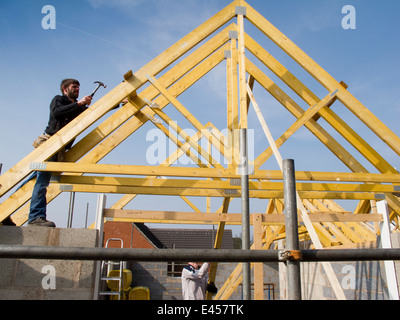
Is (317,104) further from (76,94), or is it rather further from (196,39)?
(76,94)

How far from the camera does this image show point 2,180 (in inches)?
148

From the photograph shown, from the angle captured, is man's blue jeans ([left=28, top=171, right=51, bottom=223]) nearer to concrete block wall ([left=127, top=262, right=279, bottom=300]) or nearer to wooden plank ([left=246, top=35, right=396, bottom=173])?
wooden plank ([left=246, top=35, right=396, bottom=173])

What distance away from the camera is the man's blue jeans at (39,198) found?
379cm

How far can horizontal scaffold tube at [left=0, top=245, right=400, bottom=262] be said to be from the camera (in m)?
1.43

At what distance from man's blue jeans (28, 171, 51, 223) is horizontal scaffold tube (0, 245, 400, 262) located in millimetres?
2583

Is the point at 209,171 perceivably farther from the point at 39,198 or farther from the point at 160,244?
the point at 160,244

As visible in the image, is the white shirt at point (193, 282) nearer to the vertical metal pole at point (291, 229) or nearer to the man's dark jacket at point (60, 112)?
the man's dark jacket at point (60, 112)

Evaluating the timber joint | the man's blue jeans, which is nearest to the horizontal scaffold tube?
the timber joint

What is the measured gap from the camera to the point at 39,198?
385 centimetres

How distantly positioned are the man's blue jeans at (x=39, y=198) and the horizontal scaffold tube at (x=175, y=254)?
→ 8.47 feet

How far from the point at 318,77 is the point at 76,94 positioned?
3.45m

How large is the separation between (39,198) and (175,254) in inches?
116

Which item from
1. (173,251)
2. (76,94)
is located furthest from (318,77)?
(173,251)

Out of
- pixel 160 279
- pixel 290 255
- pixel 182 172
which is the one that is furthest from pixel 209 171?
pixel 160 279
